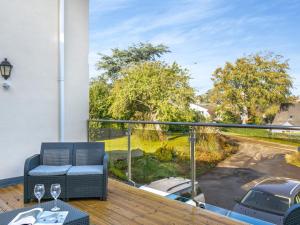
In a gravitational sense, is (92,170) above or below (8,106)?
below

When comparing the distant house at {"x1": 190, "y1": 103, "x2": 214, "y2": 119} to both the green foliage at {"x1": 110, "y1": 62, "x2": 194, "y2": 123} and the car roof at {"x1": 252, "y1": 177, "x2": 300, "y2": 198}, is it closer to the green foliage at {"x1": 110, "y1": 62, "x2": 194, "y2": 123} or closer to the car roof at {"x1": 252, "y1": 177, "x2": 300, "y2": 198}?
the green foliage at {"x1": 110, "y1": 62, "x2": 194, "y2": 123}

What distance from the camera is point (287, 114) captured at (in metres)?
17.4

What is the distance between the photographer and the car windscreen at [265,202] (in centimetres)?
291

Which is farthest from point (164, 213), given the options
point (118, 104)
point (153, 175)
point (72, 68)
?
point (118, 104)

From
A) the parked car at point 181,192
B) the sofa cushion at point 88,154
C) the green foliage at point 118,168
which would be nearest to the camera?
the parked car at point 181,192

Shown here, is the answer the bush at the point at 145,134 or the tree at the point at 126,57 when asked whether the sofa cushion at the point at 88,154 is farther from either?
the tree at the point at 126,57

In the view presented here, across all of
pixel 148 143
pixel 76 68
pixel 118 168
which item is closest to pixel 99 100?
pixel 76 68

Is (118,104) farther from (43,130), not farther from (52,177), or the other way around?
(52,177)

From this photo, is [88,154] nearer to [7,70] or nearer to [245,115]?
[7,70]

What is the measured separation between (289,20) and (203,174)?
71.4 ft

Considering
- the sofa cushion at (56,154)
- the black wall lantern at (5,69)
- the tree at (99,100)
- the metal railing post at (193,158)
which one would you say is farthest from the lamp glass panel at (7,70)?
the tree at (99,100)

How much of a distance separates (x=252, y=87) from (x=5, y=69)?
17.0 meters

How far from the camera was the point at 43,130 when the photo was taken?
4.76 m

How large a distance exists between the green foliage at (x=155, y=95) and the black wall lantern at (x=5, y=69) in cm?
894
